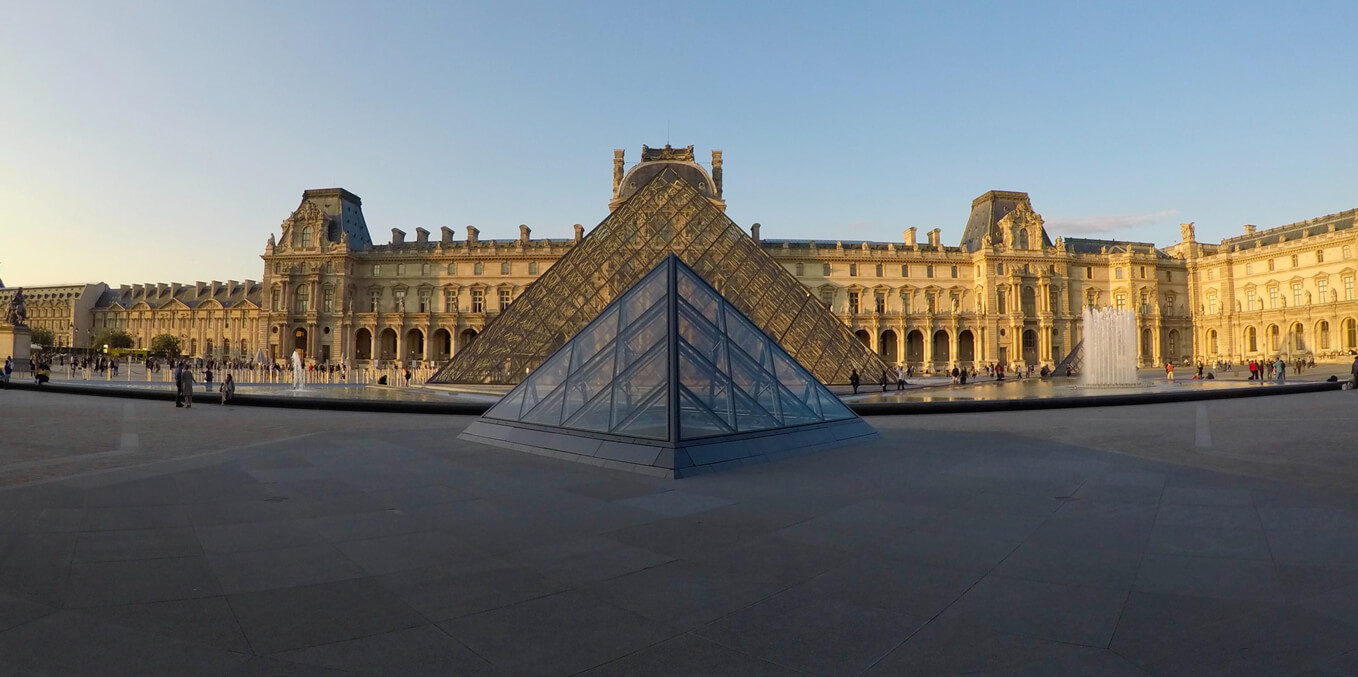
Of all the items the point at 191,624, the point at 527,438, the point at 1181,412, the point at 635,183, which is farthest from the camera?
the point at 635,183

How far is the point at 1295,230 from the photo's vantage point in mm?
48812

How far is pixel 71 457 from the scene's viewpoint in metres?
6.76

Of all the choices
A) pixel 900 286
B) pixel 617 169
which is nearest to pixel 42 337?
pixel 617 169

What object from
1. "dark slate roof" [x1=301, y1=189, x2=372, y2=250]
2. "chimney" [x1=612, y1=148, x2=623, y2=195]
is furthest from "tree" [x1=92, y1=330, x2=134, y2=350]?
"chimney" [x1=612, y1=148, x2=623, y2=195]

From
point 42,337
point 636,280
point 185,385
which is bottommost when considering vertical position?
point 185,385

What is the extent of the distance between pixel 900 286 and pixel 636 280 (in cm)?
3539

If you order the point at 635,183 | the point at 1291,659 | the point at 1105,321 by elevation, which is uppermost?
the point at 635,183

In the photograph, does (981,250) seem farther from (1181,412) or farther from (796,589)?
(796,589)

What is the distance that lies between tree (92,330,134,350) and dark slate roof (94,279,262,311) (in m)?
5.52

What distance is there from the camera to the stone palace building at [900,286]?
162 feet

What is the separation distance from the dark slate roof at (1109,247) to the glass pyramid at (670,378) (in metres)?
53.0

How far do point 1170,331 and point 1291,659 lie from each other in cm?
6194

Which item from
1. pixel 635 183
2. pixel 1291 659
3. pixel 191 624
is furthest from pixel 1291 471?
pixel 635 183

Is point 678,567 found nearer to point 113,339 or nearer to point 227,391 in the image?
point 227,391
